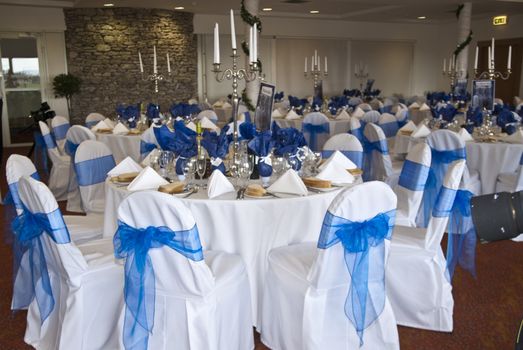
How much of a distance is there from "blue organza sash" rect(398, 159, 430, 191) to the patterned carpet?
80cm

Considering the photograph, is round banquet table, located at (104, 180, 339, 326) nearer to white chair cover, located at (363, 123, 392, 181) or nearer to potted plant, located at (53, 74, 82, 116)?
white chair cover, located at (363, 123, 392, 181)

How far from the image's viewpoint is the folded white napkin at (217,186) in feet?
9.32

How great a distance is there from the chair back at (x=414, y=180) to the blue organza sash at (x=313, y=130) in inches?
133

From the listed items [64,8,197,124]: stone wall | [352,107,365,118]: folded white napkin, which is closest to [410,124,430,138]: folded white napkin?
[352,107,365,118]: folded white napkin

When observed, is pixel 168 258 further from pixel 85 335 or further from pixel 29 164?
pixel 29 164

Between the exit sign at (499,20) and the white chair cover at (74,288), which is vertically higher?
the exit sign at (499,20)

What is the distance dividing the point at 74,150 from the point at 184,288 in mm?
3406

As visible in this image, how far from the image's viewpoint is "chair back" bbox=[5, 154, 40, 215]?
287 cm

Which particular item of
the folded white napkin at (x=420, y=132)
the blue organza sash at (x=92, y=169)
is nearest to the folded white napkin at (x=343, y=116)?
the folded white napkin at (x=420, y=132)

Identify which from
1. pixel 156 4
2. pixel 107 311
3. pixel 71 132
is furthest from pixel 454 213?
pixel 156 4

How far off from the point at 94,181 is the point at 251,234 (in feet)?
5.96

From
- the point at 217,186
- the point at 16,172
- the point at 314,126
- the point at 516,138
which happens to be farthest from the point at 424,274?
the point at 314,126

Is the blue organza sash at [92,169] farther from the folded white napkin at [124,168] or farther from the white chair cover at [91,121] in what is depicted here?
the white chair cover at [91,121]

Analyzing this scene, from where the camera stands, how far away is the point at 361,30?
15633 mm
